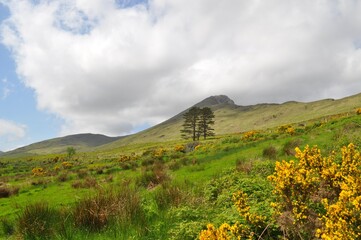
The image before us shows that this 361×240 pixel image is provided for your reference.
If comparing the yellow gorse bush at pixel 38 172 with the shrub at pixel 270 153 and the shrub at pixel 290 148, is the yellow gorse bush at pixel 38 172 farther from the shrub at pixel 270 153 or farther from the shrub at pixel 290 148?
the shrub at pixel 290 148

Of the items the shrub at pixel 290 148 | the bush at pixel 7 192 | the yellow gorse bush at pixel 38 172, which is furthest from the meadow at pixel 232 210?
the yellow gorse bush at pixel 38 172

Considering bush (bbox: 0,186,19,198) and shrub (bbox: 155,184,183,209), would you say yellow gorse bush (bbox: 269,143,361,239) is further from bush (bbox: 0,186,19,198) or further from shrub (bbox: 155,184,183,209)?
bush (bbox: 0,186,19,198)

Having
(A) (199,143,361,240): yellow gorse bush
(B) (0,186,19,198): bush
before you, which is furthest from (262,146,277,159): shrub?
(B) (0,186,19,198): bush

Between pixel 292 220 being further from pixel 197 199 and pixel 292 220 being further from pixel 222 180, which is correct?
pixel 222 180

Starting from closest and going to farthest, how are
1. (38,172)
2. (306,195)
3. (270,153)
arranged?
(306,195) → (270,153) → (38,172)

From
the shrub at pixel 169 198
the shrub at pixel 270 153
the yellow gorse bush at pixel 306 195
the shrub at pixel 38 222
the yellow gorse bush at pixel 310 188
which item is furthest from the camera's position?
the shrub at pixel 270 153

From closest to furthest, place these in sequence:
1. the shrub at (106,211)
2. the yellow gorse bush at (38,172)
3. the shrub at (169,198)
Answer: the shrub at (106,211), the shrub at (169,198), the yellow gorse bush at (38,172)

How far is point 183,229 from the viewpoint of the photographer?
5.86m

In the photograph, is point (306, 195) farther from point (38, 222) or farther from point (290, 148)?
point (290, 148)

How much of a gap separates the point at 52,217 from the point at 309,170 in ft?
21.7

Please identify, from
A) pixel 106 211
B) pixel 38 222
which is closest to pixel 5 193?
pixel 38 222

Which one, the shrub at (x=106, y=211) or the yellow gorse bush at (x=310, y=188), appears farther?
the shrub at (x=106, y=211)

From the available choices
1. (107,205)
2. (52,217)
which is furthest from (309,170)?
(52,217)

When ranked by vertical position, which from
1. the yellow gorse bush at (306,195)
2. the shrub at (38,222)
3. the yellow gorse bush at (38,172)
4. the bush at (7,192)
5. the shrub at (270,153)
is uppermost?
the yellow gorse bush at (306,195)
